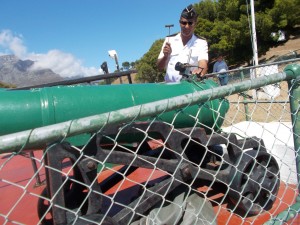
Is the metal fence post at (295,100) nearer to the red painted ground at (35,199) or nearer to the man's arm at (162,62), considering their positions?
the red painted ground at (35,199)

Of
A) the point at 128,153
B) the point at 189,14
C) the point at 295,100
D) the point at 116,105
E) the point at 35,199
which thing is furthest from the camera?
the point at 189,14

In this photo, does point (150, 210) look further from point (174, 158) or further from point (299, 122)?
point (299, 122)

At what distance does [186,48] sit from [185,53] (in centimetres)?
6

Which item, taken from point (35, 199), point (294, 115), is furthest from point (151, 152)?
point (35, 199)

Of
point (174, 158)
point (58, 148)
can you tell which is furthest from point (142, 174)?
point (58, 148)

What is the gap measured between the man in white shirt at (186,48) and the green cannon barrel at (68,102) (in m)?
1.14

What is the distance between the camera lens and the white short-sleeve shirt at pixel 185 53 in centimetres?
345

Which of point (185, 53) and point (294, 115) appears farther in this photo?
point (185, 53)

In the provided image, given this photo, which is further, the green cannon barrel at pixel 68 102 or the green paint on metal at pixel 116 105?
the green cannon barrel at pixel 68 102

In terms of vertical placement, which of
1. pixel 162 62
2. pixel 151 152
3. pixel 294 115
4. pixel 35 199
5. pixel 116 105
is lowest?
pixel 35 199

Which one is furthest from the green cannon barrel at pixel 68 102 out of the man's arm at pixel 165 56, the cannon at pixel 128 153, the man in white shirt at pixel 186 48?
the man's arm at pixel 165 56

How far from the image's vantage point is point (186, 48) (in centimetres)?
353

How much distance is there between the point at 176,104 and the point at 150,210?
0.90 meters

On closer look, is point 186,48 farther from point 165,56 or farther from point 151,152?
point 151,152
